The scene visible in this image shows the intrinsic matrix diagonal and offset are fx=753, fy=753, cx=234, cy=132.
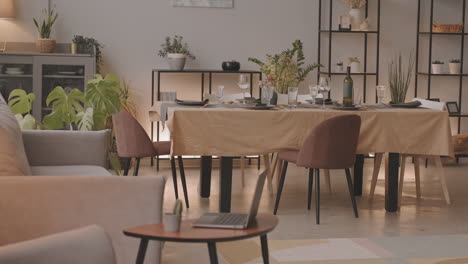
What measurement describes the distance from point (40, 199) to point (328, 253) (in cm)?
200

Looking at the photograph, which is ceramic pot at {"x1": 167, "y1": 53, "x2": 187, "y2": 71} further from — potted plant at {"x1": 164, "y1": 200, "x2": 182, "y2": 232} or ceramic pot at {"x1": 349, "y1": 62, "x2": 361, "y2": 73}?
potted plant at {"x1": 164, "y1": 200, "x2": 182, "y2": 232}

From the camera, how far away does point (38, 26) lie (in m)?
7.62

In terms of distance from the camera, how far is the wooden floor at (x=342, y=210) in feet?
16.1

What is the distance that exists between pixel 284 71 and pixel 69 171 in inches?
121

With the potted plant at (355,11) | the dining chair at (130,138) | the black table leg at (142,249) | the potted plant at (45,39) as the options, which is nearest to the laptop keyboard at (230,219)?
the black table leg at (142,249)

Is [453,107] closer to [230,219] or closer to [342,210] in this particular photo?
[342,210]

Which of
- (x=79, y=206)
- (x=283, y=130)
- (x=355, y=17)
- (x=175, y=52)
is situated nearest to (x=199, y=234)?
(x=79, y=206)

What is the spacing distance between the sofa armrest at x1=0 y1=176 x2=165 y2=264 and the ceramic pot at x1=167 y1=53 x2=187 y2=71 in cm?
477

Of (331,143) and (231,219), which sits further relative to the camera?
(331,143)

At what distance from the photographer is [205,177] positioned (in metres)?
6.13

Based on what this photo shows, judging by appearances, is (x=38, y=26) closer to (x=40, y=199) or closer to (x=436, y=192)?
(x=436, y=192)

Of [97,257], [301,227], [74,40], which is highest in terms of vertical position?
[74,40]

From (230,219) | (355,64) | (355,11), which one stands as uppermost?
(355,11)

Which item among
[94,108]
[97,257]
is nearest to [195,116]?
[94,108]
